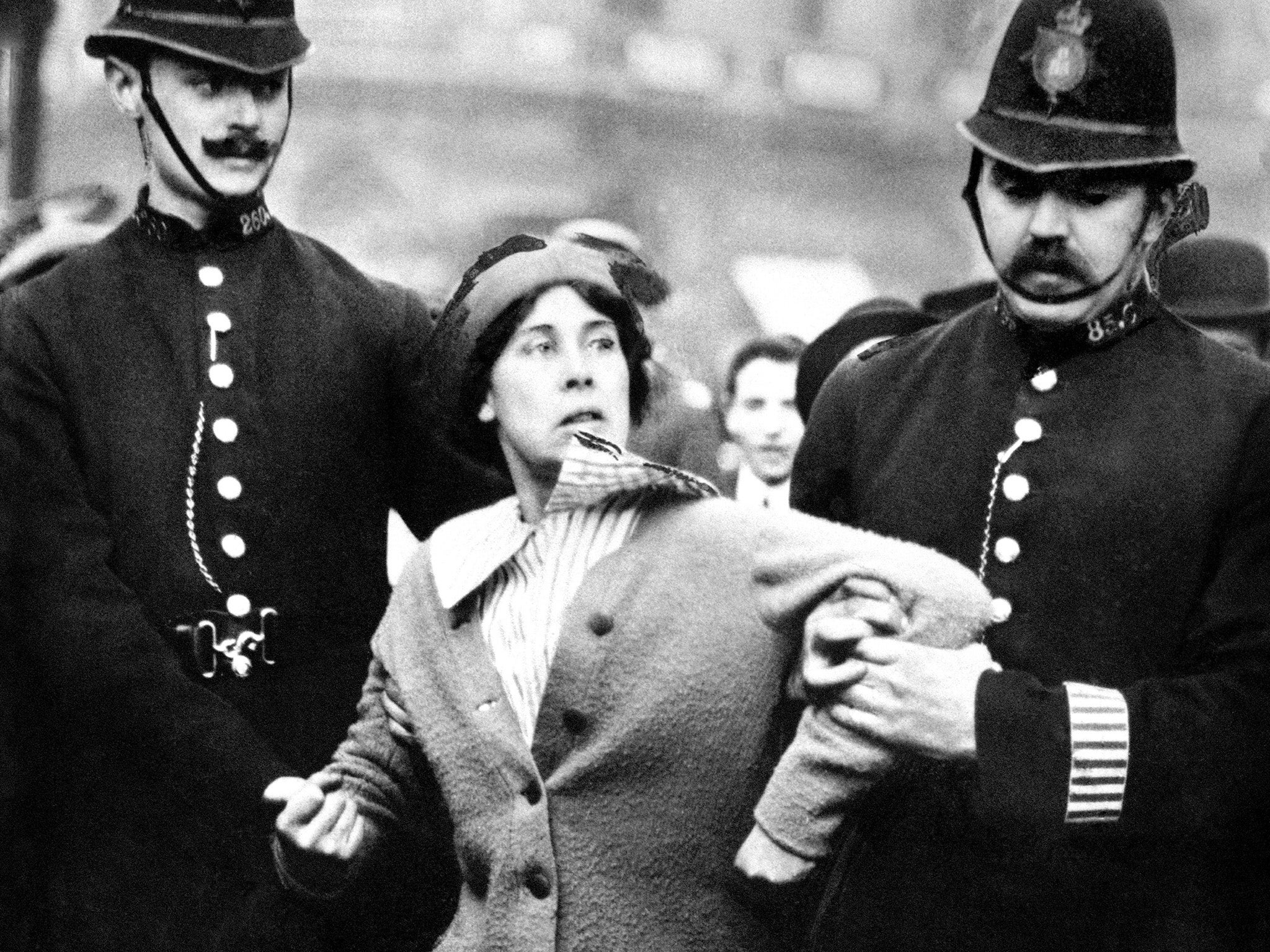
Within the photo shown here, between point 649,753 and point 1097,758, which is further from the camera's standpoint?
point 649,753

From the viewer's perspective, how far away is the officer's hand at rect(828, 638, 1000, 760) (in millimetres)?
2969

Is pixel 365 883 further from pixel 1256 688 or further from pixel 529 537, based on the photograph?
pixel 1256 688

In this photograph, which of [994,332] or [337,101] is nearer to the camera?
[994,332]

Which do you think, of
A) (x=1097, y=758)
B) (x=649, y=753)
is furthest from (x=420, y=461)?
(x=1097, y=758)

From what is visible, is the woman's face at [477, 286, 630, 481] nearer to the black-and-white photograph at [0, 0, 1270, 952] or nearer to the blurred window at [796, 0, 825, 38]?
the black-and-white photograph at [0, 0, 1270, 952]

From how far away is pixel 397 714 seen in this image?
3545mm

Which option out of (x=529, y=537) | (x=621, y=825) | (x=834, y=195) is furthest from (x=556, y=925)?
(x=834, y=195)

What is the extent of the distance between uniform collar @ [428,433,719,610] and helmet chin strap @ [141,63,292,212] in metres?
0.89

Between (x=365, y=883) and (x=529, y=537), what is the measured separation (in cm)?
67

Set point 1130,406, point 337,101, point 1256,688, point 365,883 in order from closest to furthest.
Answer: point 1256,688
point 1130,406
point 365,883
point 337,101

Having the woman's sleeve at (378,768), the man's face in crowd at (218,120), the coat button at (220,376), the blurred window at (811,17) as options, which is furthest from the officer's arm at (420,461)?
the blurred window at (811,17)

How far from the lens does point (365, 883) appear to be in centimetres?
363

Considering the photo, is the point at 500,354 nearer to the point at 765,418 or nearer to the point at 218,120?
the point at 218,120

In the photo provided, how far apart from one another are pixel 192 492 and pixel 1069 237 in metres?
1.77
